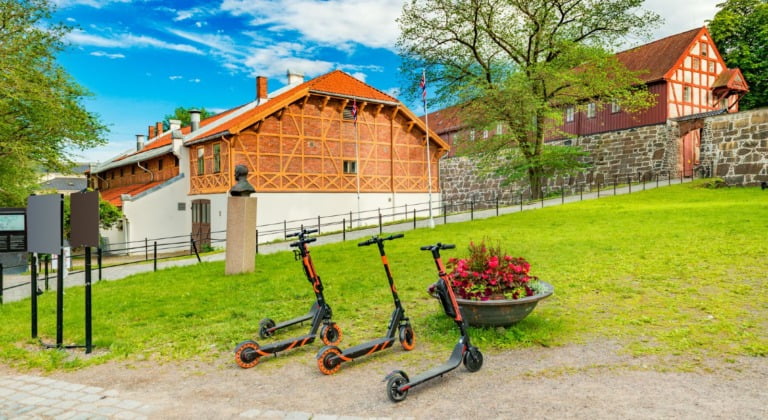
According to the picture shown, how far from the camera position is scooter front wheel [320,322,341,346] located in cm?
620

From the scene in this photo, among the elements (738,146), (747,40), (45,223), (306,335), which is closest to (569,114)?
(738,146)

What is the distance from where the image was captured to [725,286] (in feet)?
26.9

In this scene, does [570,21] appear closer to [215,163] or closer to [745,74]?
[745,74]

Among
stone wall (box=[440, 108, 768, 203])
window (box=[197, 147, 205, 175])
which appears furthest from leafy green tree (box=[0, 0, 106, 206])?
stone wall (box=[440, 108, 768, 203])

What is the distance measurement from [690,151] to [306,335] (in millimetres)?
33775

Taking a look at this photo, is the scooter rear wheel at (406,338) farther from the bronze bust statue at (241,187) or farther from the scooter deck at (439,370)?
the bronze bust statue at (241,187)

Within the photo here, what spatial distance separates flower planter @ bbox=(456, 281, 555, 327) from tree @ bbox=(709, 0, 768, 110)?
123 feet

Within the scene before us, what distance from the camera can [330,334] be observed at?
20.6ft

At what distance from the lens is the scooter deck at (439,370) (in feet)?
15.0

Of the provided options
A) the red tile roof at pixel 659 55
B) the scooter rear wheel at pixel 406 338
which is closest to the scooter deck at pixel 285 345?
the scooter rear wheel at pixel 406 338

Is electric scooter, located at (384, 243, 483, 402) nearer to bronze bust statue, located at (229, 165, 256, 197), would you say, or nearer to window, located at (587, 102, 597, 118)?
bronze bust statue, located at (229, 165, 256, 197)

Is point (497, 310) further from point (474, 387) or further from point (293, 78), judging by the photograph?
point (293, 78)

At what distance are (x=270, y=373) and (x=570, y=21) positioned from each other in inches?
1041

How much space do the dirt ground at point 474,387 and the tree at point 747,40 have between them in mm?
37875
